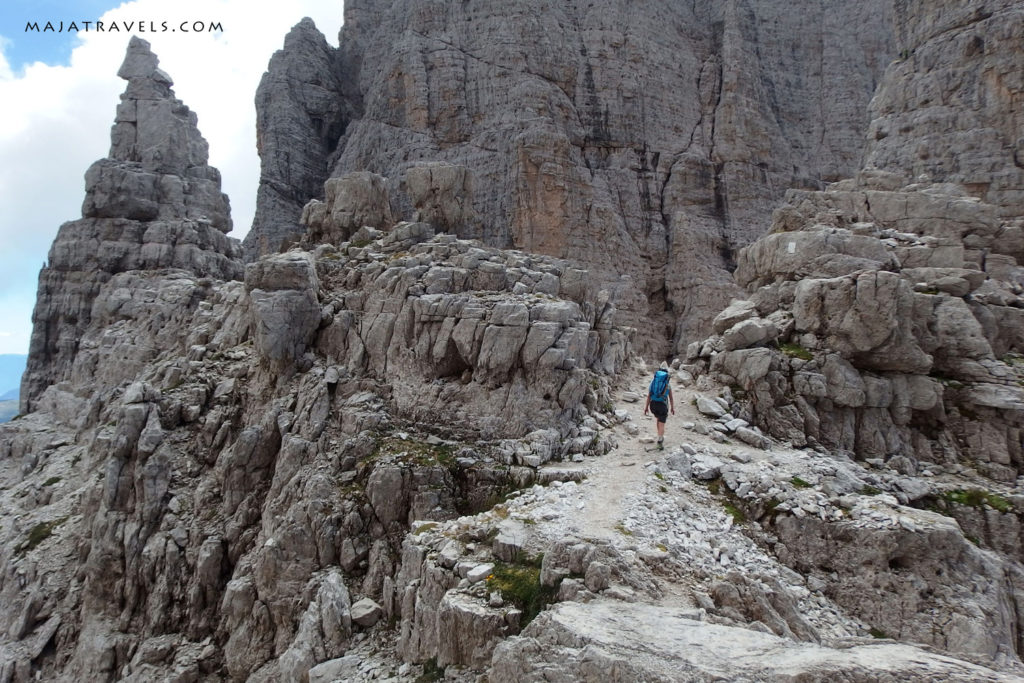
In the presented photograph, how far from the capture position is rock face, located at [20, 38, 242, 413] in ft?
126

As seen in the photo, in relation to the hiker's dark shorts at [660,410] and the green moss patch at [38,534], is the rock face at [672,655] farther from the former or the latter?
the green moss patch at [38,534]

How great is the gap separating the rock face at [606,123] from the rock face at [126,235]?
800cm

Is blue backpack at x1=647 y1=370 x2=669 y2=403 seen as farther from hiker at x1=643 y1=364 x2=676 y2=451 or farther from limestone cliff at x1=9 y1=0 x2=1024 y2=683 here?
limestone cliff at x1=9 y1=0 x2=1024 y2=683

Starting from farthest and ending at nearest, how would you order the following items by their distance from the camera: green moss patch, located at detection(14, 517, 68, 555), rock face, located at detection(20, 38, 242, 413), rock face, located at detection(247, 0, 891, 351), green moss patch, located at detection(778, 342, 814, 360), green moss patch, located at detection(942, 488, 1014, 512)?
rock face, located at detection(247, 0, 891, 351) < rock face, located at detection(20, 38, 242, 413) < green moss patch, located at detection(14, 517, 68, 555) < green moss patch, located at detection(778, 342, 814, 360) < green moss patch, located at detection(942, 488, 1014, 512)

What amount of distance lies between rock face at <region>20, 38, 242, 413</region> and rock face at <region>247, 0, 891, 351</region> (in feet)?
26.3

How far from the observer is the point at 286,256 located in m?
22.7

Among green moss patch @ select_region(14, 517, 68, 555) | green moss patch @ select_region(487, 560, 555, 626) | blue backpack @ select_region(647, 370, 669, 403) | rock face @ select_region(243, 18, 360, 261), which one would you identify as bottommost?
green moss patch @ select_region(14, 517, 68, 555)

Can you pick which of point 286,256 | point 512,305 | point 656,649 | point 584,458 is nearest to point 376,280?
point 286,256

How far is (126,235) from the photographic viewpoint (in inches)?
1537

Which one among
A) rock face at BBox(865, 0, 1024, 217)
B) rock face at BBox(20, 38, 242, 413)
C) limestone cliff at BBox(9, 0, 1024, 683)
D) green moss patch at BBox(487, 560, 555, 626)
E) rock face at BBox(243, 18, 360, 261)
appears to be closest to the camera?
green moss patch at BBox(487, 560, 555, 626)

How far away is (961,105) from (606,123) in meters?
25.3

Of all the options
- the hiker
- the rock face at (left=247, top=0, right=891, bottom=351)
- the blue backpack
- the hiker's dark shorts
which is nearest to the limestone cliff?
the hiker

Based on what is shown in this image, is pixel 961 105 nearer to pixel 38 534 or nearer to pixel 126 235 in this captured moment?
pixel 38 534

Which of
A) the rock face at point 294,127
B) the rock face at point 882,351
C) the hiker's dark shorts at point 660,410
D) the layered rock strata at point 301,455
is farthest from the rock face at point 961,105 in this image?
the rock face at point 294,127
